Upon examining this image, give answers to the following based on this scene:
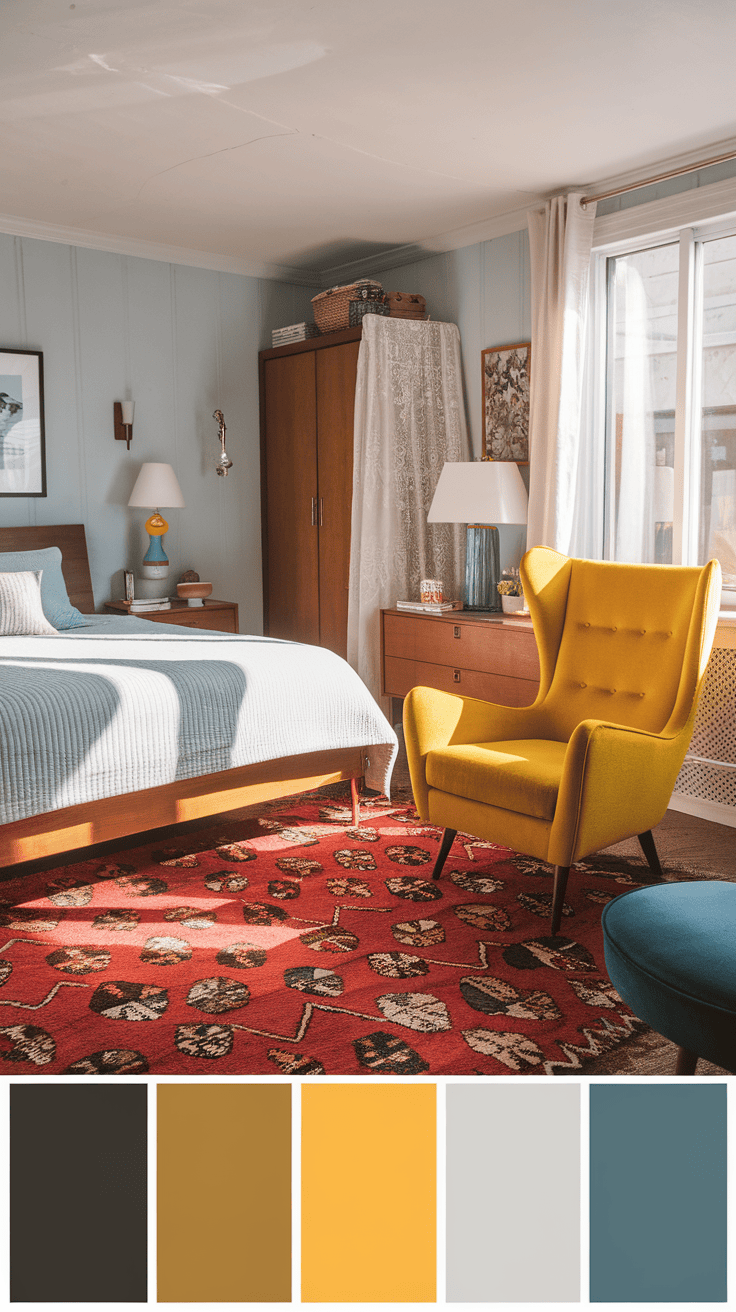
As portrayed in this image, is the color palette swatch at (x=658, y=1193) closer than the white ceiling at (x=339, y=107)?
Yes

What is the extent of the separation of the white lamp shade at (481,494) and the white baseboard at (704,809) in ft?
4.36

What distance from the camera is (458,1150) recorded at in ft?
3.50

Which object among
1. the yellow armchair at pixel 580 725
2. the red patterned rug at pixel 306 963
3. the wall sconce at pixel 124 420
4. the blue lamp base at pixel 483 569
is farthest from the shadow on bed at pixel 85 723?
the wall sconce at pixel 124 420

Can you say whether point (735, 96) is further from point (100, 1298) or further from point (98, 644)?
point (100, 1298)

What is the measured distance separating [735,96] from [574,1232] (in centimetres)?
342

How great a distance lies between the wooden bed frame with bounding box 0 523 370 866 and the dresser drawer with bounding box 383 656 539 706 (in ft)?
1.76

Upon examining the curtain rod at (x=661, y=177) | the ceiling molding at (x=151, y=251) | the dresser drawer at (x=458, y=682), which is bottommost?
the dresser drawer at (x=458, y=682)

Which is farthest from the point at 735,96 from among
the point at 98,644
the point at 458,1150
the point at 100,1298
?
the point at 100,1298

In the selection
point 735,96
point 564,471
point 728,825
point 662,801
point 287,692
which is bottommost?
point 728,825

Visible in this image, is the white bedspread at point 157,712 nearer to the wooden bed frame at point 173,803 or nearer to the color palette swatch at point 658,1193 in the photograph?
the wooden bed frame at point 173,803

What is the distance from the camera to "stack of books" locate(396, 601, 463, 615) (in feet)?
14.3

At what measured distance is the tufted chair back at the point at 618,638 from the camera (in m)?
2.87

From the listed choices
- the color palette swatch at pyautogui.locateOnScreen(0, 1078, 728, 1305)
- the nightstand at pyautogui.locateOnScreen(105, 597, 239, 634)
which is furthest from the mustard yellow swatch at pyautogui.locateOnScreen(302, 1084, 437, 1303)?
the nightstand at pyautogui.locateOnScreen(105, 597, 239, 634)

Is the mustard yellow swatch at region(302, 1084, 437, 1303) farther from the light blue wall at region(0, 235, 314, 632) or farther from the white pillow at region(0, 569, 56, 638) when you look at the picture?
the light blue wall at region(0, 235, 314, 632)
